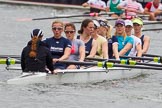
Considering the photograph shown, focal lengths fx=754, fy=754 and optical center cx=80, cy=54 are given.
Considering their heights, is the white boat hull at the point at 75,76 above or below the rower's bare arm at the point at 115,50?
below

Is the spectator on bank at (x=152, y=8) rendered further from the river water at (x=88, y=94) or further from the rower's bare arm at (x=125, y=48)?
the rower's bare arm at (x=125, y=48)

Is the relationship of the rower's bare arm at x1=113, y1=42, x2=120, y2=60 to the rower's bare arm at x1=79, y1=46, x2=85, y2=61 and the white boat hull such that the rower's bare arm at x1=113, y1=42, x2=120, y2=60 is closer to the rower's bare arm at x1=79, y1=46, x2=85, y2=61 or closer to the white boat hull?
the white boat hull

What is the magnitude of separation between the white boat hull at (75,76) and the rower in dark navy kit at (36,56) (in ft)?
0.45

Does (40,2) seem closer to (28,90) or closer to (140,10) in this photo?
(140,10)

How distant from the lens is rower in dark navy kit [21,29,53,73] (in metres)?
13.7

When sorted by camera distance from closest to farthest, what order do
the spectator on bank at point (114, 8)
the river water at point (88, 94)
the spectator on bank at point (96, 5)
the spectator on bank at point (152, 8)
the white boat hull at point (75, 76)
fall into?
the river water at point (88, 94), the white boat hull at point (75, 76), the spectator on bank at point (152, 8), the spectator on bank at point (114, 8), the spectator on bank at point (96, 5)

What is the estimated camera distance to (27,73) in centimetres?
1395

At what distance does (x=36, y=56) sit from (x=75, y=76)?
1.21m

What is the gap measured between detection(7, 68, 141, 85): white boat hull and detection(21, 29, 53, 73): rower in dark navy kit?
138 mm

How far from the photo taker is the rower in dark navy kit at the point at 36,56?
13.7 metres

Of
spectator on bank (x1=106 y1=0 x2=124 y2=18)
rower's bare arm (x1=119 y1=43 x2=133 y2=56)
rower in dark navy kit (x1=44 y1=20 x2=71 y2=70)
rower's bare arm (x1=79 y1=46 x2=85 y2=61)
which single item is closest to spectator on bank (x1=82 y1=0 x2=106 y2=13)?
spectator on bank (x1=106 y1=0 x2=124 y2=18)

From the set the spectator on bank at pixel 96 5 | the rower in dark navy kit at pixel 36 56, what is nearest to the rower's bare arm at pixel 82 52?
the rower in dark navy kit at pixel 36 56

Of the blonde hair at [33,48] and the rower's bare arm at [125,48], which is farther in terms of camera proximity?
→ the rower's bare arm at [125,48]

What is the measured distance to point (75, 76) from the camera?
14.7 m
